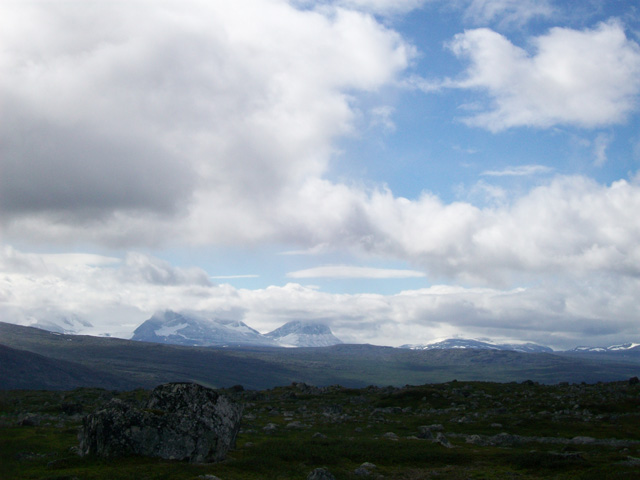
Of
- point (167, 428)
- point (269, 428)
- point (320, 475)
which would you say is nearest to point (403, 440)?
point (269, 428)

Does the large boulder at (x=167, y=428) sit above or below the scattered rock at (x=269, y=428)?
above

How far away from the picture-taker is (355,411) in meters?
63.3

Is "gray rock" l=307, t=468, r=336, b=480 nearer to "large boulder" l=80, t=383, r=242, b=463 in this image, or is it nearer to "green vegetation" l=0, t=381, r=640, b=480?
"green vegetation" l=0, t=381, r=640, b=480

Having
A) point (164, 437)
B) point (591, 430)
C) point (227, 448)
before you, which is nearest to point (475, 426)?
point (591, 430)

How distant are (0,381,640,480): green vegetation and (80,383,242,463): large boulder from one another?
91 centimetres

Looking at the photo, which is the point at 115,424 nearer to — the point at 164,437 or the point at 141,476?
the point at 164,437

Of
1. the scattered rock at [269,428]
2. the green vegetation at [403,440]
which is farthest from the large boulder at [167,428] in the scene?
the scattered rock at [269,428]

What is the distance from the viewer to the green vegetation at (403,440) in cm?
2575

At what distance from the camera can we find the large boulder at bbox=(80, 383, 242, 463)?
26.3 meters

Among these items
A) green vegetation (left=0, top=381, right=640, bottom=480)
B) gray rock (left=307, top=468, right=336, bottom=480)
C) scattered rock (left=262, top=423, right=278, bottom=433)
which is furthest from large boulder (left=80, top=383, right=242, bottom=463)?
scattered rock (left=262, top=423, right=278, bottom=433)

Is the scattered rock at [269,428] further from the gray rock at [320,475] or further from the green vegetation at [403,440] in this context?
the gray rock at [320,475]

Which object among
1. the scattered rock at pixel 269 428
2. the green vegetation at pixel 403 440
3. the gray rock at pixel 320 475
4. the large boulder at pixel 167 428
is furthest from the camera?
the scattered rock at pixel 269 428

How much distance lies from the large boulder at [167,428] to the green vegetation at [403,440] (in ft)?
3.00

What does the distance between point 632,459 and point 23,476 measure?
3176 centimetres
